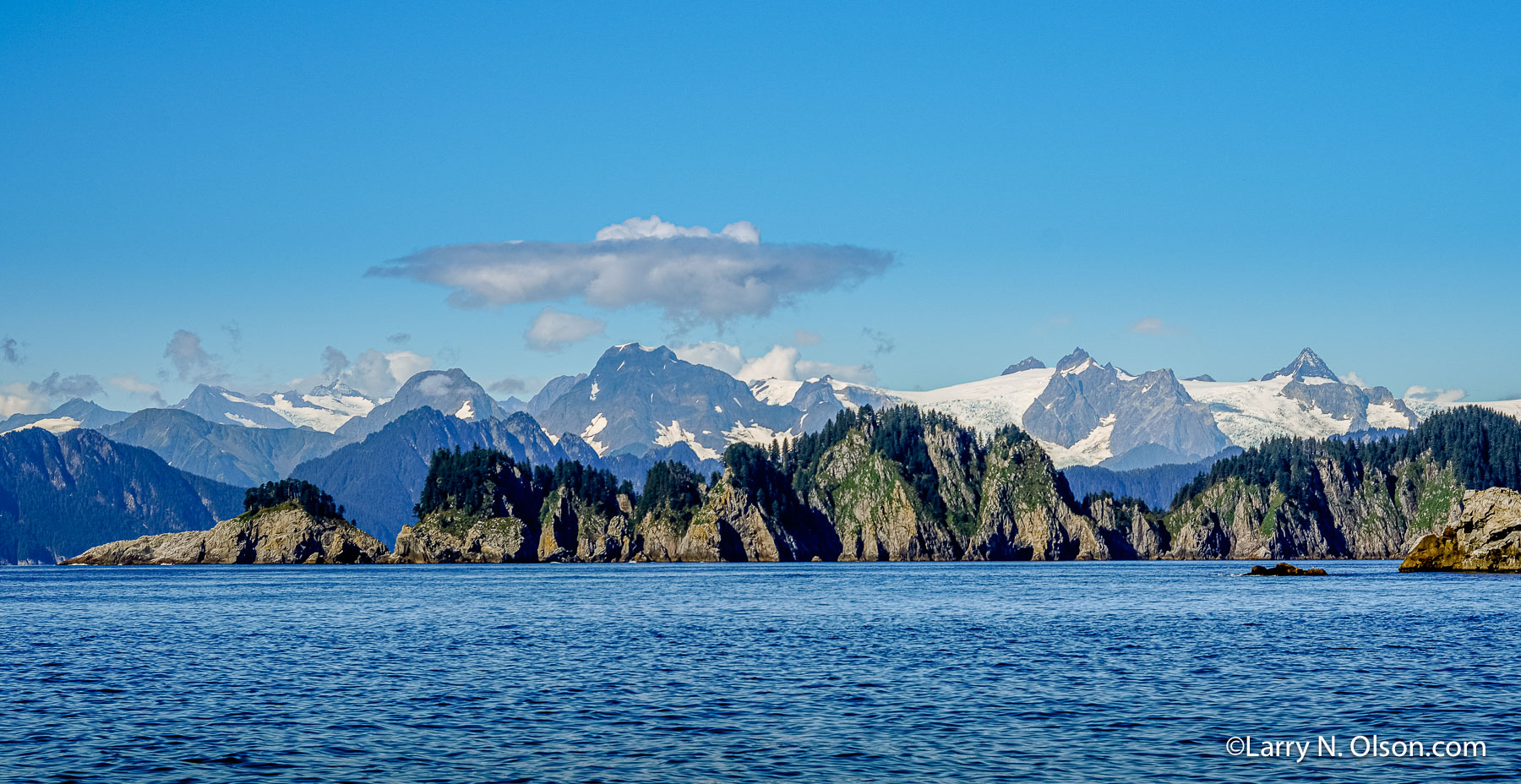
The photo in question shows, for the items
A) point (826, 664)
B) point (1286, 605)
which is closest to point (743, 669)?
point (826, 664)

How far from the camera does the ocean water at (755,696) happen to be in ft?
162

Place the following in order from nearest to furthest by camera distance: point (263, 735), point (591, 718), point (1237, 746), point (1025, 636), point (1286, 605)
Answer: point (1237, 746), point (263, 735), point (591, 718), point (1025, 636), point (1286, 605)

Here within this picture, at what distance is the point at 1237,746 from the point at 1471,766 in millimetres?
7556

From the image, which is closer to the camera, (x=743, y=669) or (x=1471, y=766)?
(x=1471, y=766)

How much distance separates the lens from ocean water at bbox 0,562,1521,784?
162 feet

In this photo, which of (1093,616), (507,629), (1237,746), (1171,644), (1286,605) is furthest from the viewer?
(1286,605)

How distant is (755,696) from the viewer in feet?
222

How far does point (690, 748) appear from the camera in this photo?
174ft

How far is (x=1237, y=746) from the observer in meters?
51.7

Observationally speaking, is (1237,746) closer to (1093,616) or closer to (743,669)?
(743,669)

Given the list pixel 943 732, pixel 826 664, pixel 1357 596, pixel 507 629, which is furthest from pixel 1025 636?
pixel 1357 596

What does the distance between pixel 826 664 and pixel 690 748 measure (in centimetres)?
3071

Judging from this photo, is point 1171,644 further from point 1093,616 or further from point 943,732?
point 943,732

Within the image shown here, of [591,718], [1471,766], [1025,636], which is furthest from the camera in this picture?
[1025,636]
